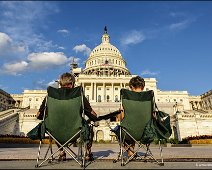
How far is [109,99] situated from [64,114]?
75.6 meters

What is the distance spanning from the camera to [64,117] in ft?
16.9

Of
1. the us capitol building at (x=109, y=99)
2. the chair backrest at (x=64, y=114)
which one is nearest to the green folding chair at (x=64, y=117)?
the chair backrest at (x=64, y=114)

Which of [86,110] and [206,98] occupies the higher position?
[206,98]

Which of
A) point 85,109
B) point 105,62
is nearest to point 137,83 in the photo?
point 85,109

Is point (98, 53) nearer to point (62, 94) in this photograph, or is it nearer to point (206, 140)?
point (206, 140)

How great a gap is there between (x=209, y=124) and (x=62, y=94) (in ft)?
120

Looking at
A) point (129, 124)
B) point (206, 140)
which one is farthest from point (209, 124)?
point (129, 124)

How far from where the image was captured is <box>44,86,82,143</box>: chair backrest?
5152mm

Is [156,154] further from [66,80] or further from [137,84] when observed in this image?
[66,80]

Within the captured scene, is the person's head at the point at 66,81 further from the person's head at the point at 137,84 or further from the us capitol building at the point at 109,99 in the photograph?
the us capitol building at the point at 109,99

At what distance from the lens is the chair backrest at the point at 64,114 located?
203 inches

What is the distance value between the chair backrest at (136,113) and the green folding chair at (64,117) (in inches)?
42.4

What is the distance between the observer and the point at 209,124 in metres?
36.7

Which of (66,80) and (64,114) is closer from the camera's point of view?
(64,114)
